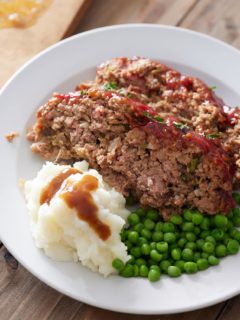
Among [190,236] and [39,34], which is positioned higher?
[190,236]

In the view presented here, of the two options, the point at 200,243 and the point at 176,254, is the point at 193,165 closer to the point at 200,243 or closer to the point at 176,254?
the point at 200,243

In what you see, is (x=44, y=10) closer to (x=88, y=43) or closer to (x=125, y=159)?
(x=88, y=43)

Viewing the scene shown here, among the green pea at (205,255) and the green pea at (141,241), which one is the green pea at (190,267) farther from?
the green pea at (141,241)

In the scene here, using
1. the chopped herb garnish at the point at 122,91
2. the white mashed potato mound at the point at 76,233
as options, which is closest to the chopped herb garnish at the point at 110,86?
the chopped herb garnish at the point at 122,91

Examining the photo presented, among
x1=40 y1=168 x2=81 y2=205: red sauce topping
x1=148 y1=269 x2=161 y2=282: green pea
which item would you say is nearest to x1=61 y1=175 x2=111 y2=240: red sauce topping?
x1=40 y1=168 x2=81 y2=205: red sauce topping

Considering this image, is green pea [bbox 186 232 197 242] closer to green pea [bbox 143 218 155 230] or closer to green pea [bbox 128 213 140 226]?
green pea [bbox 143 218 155 230]

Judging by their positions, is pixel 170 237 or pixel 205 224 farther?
pixel 205 224

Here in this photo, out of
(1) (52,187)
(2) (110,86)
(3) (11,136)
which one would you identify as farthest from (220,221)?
(3) (11,136)
